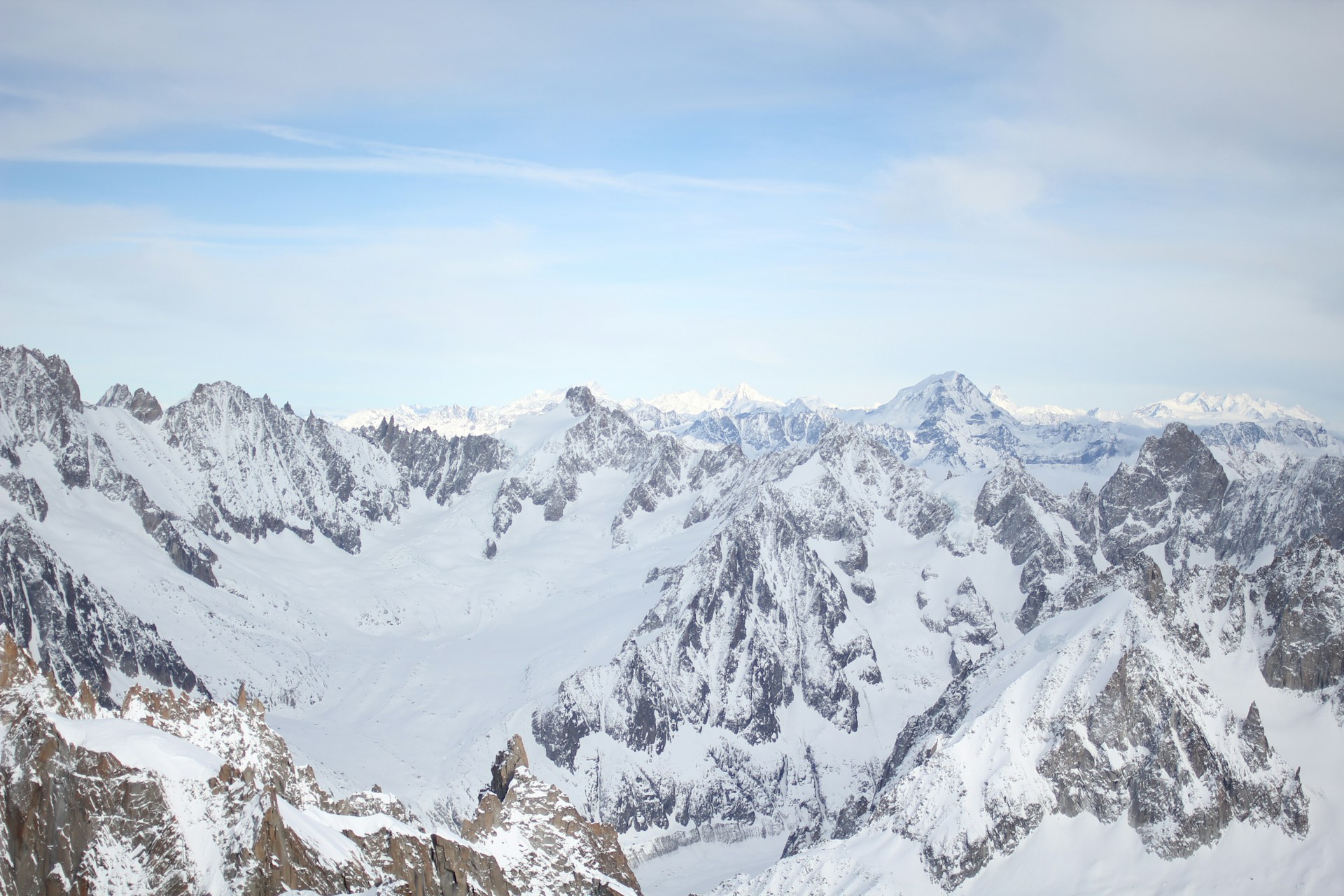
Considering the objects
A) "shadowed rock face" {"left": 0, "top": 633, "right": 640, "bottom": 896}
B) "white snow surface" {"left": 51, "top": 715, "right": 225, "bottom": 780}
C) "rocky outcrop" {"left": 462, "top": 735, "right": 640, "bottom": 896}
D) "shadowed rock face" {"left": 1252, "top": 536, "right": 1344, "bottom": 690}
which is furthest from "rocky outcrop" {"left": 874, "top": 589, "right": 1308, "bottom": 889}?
"white snow surface" {"left": 51, "top": 715, "right": 225, "bottom": 780}

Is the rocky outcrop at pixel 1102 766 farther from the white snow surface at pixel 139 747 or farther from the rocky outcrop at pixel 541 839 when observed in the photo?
the white snow surface at pixel 139 747

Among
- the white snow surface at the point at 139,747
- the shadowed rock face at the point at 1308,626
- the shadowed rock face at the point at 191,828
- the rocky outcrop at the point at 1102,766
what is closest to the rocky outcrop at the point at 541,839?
the shadowed rock face at the point at 191,828

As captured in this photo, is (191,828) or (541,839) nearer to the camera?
(191,828)

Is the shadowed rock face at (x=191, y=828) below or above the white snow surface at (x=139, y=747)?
below

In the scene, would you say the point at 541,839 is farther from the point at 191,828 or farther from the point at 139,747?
the point at 139,747

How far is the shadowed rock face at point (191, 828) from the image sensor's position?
7538 centimetres

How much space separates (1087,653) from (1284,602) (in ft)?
142

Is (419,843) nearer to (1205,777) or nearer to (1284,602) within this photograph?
(1205,777)

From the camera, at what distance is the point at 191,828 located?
3189 inches

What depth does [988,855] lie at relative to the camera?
160000 mm

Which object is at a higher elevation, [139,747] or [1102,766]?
[139,747]

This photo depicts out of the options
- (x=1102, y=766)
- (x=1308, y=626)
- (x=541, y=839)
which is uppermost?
(x=1308, y=626)

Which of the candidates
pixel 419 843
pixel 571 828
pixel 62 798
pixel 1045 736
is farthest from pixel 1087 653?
pixel 62 798

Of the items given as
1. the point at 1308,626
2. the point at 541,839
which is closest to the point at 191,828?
the point at 541,839
